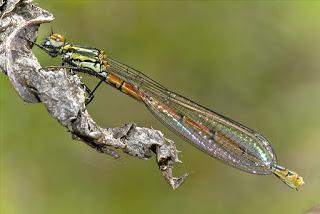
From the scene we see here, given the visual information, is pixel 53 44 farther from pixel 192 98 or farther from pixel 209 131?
pixel 192 98

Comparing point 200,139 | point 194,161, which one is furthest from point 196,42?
point 200,139

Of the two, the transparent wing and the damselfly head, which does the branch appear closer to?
the damselfly head

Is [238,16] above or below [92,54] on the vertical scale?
above

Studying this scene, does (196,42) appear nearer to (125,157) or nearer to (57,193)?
(125,157)

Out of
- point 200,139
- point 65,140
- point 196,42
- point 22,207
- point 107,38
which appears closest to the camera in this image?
point 200,139

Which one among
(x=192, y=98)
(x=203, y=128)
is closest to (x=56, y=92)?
(x=203, y=128)

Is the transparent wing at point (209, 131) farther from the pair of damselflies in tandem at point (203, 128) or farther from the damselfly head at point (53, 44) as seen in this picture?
the damselfly head at point (53, 44)

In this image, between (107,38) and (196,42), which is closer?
(107,38)
